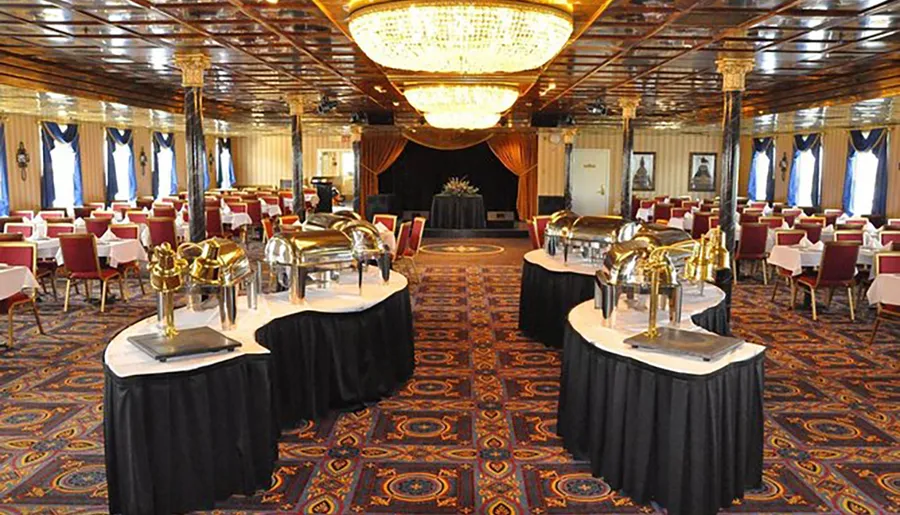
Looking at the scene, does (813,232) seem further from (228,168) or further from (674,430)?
(228,168)

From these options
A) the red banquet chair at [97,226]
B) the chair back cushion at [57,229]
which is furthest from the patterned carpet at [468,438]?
the red banquet chair at [97,226]

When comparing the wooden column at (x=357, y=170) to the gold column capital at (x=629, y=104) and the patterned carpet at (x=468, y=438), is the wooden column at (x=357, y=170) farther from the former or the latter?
the patterned carpet at (x=468, y=438)

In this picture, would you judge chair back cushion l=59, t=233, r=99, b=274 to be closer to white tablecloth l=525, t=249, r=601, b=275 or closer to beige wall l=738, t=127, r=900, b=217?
white tablecloth l=525, t=249, r=601, b=275

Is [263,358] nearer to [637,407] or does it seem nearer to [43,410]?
[637,407]

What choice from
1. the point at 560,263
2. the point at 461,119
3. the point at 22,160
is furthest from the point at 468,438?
the point at 22,160

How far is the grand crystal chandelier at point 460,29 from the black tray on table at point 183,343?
5.54ft

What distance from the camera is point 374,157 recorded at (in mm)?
19578

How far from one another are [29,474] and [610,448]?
302 cm

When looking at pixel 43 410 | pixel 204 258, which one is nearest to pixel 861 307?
pixel 204 258

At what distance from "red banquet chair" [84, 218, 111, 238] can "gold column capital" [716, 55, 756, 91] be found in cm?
770

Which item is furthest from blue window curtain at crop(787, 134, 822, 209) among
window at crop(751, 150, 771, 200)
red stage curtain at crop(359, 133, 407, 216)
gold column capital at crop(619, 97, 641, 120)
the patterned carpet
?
the patterned carpet

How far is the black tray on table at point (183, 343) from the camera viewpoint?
11.0 ft

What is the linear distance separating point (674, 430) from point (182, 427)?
2.15 metres

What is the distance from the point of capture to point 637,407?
11.5 feet
